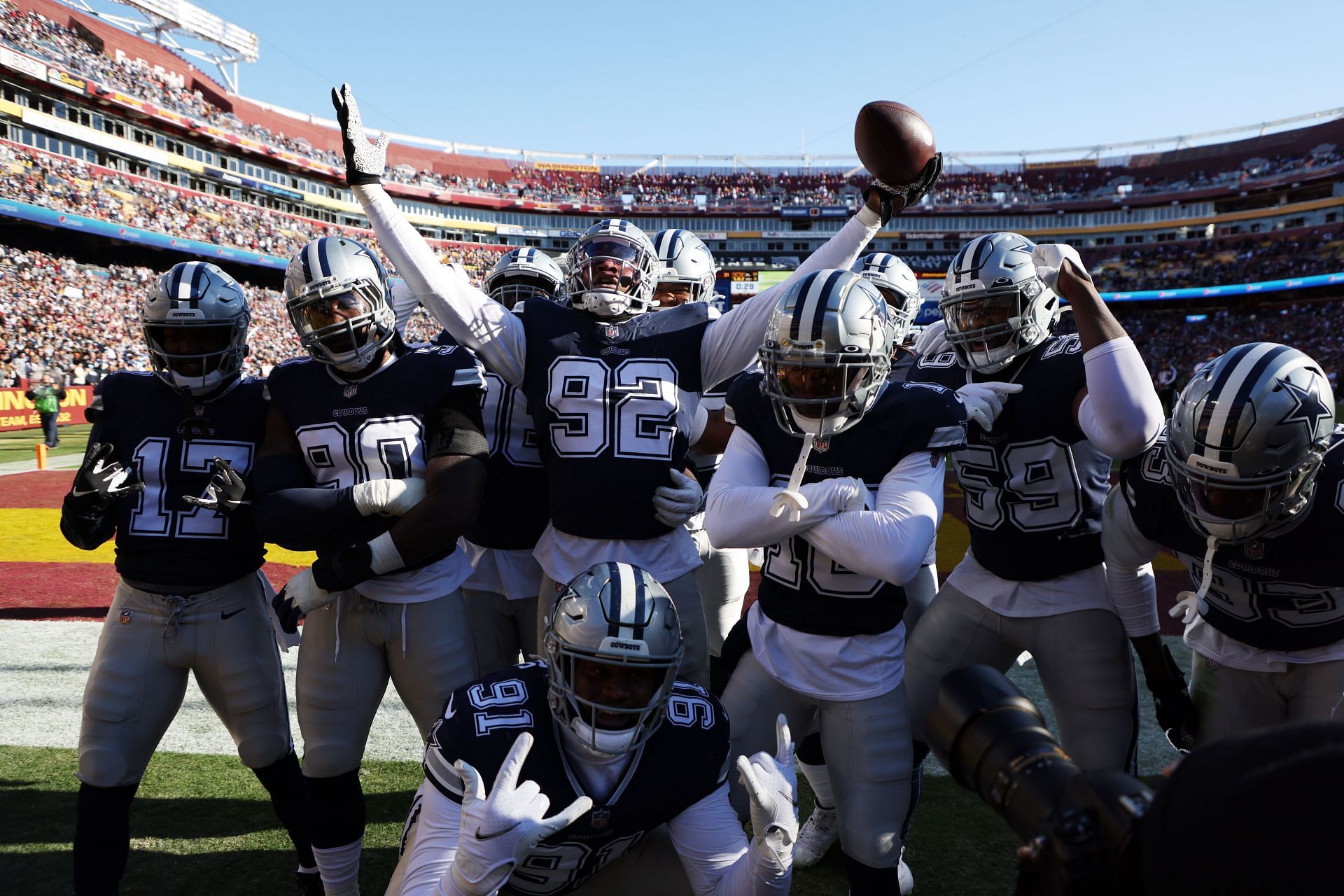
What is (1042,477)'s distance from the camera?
3213 millimetres

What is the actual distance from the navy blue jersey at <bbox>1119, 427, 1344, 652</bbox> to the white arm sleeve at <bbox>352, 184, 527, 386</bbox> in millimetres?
2275

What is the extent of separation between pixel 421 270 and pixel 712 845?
2.13 meters

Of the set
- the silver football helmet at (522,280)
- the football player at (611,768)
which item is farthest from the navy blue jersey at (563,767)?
the silver football helmet at (522,280)

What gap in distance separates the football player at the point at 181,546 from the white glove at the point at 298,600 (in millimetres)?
292

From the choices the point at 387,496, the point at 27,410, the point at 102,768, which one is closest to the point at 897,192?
the point at 387,496

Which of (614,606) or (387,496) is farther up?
(387,496)

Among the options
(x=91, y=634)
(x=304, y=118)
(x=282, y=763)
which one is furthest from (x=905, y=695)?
(x=304, y=118)

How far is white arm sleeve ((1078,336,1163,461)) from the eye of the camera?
2.79 meters

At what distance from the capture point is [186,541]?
3146 millimetres

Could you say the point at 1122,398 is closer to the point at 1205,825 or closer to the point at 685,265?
the point at 1205,825

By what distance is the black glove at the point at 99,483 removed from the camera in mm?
3076

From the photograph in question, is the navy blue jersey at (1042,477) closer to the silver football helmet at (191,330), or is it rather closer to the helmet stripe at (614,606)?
the helmet stripe at (614,606)

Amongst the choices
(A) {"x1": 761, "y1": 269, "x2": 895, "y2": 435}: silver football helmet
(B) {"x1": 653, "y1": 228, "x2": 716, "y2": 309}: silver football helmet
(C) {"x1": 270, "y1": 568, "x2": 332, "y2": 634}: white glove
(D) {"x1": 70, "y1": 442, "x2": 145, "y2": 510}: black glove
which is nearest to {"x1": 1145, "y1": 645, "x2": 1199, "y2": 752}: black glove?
(A) {"x1": 761, "y1": 269, "x2": 895, "y2": 435}: silver football helmet

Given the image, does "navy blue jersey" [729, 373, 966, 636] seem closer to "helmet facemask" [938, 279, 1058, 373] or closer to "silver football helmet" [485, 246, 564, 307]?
"helmet facemask" [938, 279, 1058, 373]
